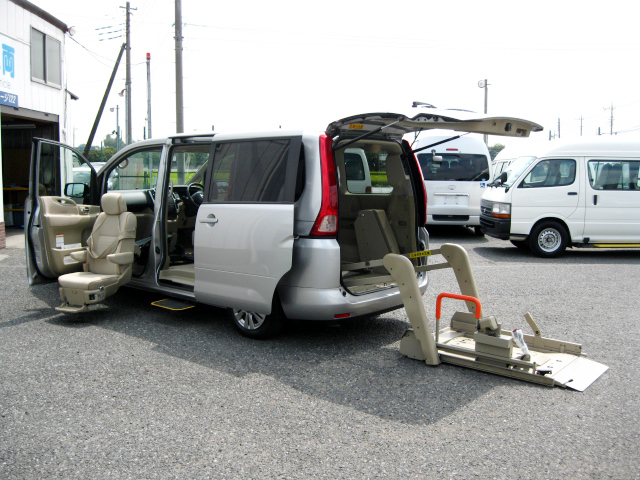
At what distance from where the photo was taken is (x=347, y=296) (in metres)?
5.00

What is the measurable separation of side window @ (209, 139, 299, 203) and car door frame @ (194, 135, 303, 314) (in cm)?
2

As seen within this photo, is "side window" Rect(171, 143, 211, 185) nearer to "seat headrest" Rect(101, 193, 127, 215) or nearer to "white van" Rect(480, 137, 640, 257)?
"seat headrest" Rect(101, 193, 127, 215)

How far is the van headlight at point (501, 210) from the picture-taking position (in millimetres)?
11289

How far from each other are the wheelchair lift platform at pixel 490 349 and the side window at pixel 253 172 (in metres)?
1.08

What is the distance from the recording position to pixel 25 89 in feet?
44.0

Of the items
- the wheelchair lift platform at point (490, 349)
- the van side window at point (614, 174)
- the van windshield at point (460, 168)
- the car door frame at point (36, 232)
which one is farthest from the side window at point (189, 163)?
the van side window at point (614, 174)

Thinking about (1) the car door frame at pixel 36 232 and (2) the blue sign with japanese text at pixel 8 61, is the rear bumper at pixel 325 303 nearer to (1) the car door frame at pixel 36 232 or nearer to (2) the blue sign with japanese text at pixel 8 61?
(1) the car door frame at pixel 36 232

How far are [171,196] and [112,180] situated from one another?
967mm

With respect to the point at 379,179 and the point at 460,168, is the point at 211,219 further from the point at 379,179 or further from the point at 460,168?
the point at 460,168

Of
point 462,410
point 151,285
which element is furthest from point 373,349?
point 151,285

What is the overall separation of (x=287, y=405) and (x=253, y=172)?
7.11 feet

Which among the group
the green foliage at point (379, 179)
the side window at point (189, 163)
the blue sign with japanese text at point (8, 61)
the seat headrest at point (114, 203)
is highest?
the blue sign with japanese text at point (8, 61)

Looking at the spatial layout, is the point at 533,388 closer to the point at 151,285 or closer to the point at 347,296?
the point at 347,296

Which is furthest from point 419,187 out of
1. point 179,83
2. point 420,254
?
point 179,83
